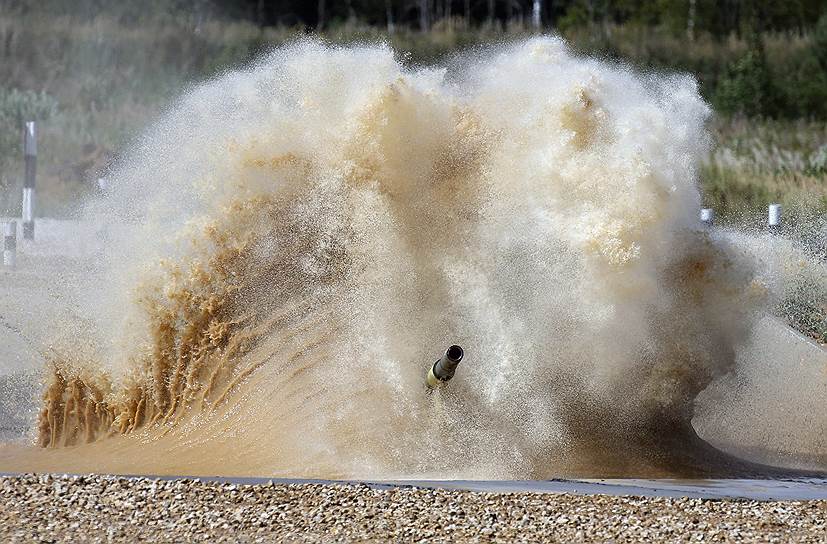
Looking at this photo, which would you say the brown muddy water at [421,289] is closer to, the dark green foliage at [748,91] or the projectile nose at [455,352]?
the projectile nose at [455,352]

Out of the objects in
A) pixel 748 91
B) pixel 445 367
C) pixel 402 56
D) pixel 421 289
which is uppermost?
pixel 402 56

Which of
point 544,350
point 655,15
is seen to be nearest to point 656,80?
point 544,350

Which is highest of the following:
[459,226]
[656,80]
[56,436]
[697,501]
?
[656,80]

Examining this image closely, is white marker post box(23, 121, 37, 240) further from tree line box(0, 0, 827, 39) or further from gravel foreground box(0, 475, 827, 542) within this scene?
tree line box(0, 0, 827, 39)

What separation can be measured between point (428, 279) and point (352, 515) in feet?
11.9

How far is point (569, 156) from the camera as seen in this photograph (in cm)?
1001

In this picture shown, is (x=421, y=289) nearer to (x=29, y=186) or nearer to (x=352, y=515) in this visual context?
(x=352, y=515)

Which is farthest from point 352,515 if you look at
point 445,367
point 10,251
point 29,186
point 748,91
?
point 748,91

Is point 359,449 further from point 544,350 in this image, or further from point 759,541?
point 759,541

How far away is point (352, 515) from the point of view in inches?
277

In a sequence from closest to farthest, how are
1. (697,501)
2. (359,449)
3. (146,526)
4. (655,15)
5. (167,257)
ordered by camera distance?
(146,526) → (697,501) → (359,449) → (167,257) → (655,15)

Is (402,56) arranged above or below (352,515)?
above

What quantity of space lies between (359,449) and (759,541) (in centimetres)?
359

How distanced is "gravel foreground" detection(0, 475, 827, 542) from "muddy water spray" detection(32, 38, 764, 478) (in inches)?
85.3
